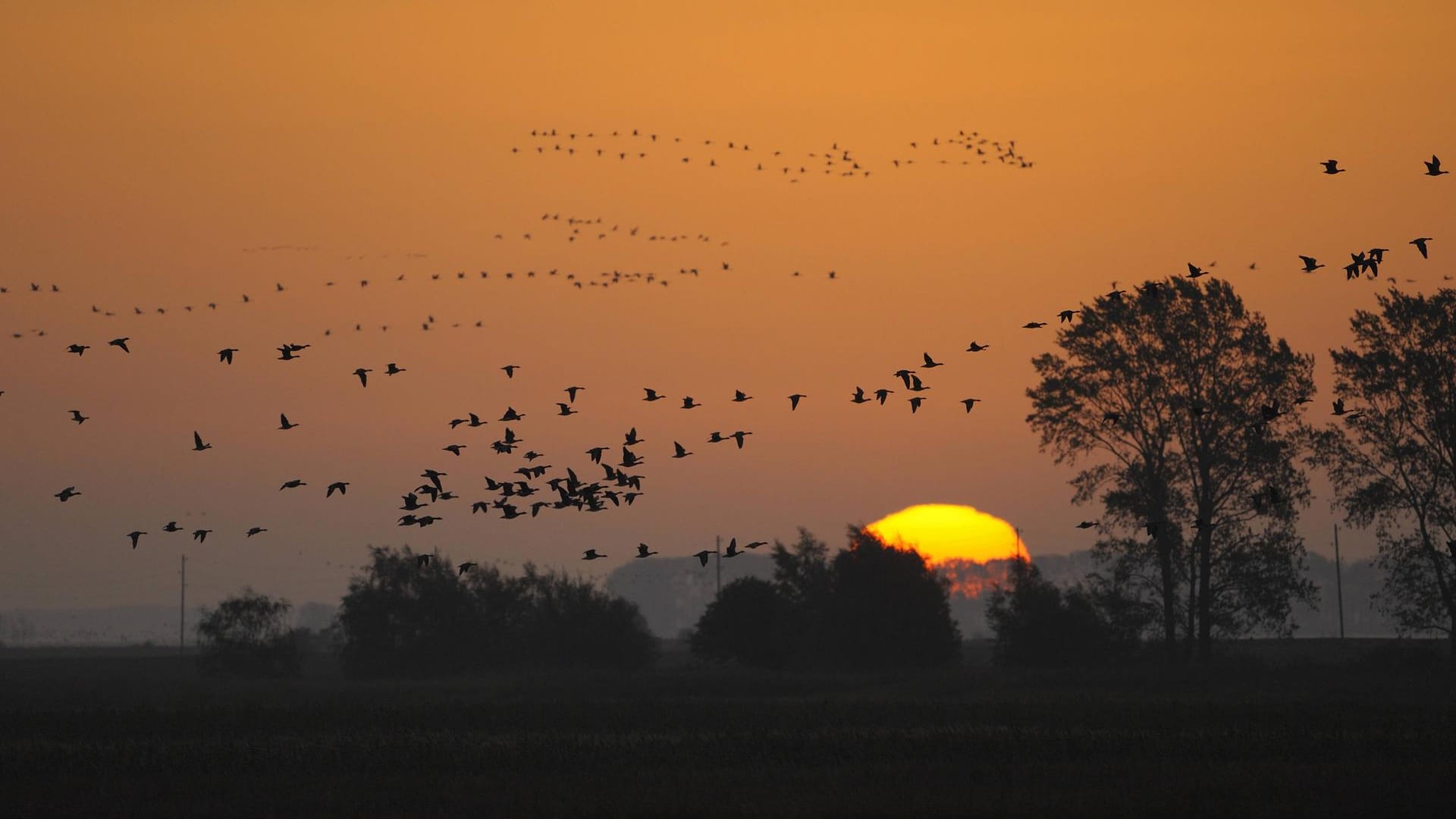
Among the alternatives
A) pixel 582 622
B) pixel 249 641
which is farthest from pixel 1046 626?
pixel 249 641

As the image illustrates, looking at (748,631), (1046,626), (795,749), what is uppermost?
(1046,626)

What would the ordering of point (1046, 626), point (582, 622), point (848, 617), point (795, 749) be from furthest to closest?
point (582, 622), point (848, 617), point (1046, 626), point (795, 749)

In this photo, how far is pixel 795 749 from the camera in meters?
40.7

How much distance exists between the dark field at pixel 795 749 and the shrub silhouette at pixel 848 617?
1227 cm

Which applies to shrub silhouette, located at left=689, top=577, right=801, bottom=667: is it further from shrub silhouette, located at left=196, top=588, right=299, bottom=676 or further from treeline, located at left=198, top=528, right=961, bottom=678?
shrub silhouette, located at left=196, top=588, right=299, bottom=676

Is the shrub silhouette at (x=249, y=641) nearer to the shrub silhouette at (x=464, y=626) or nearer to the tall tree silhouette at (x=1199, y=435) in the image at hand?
the shrub silhouette at (x=464, y=626)

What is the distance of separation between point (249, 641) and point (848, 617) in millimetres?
35339

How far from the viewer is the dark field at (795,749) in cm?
3244

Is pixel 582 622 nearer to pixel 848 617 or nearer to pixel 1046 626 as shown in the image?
pixel 848 617

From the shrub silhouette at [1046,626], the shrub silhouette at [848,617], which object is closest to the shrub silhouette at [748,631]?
the shrub silhouette at [848,617]

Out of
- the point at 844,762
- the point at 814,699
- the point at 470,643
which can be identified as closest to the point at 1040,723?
→ the point at 844,762

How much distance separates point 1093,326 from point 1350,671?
1577 cm

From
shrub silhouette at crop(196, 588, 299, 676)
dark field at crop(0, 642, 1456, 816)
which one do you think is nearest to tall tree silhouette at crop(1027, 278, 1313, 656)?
dark field at crop(0, 642, 1456, 816)

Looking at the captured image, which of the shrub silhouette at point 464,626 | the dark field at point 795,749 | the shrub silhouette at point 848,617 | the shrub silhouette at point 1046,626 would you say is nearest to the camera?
the dark field at point 795,749
